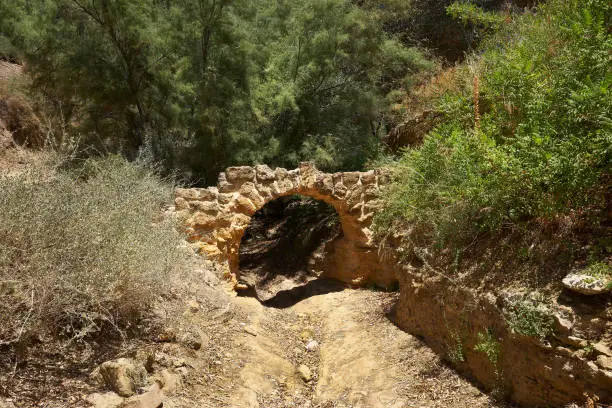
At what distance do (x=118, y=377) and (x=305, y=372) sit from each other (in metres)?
2.86

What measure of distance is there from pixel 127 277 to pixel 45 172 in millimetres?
1319

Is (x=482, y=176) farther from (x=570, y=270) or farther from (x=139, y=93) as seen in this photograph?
(x=139, y=93)

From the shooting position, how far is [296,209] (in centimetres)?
1324

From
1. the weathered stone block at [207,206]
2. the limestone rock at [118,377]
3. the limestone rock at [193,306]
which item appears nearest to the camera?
the limestone rock at [118,377]

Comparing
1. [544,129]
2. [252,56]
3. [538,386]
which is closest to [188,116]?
[252,56]

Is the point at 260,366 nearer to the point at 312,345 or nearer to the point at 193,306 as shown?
the point at 193,306

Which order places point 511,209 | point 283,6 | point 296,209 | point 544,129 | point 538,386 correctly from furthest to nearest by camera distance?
point 296,209
point 283,6
point 511,209
point 544,129
point 538,386

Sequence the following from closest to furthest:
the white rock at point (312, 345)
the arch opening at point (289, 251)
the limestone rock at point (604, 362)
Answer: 1. the limestone rock at point (604, 362)
2. the white rock at point (312, 345)
3. the arch opening at point (289, 251)

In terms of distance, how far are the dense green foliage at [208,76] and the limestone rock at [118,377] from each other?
5262mm

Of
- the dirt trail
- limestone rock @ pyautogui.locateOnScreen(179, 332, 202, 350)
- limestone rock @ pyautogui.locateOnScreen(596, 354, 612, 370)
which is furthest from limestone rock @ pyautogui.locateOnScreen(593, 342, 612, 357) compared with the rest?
limestone rock @ pyautogui.locateOnScreen(179, 332, 202, 350)

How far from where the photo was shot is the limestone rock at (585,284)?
3529 millimetres

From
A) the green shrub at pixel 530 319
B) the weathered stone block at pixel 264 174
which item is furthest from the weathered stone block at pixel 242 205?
the green shrub at pixel 530 319

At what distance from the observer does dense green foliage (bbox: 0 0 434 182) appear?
9.35m

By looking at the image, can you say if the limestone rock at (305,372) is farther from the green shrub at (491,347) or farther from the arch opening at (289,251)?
the arch opening at (289,251)
